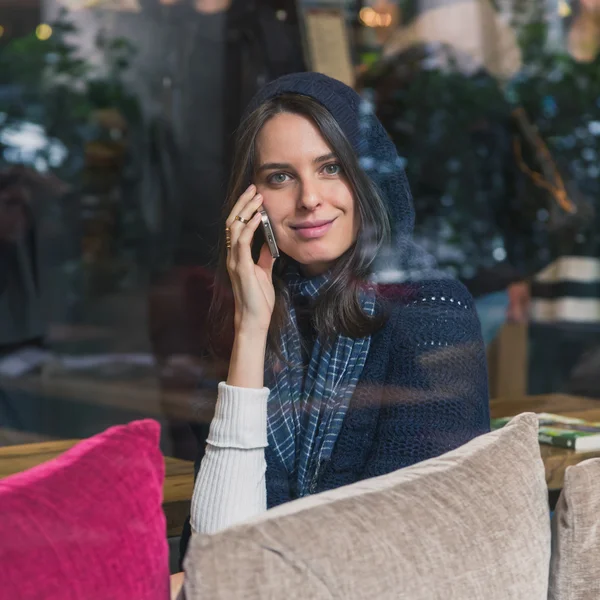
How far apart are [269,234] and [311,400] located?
252 millimetres

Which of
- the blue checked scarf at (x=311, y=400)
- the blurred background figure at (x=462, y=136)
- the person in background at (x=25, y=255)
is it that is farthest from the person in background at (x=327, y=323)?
Result: the blurred background figure at (x=462, y=136)

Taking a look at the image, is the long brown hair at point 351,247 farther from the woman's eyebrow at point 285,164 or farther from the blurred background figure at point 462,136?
the blurred background figure at point 462,136

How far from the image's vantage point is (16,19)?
2980mm

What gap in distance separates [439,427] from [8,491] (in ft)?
2.27

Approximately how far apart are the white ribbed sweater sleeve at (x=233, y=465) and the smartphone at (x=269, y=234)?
0.25 meters

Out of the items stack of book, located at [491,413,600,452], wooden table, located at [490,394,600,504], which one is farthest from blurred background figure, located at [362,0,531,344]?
stack of book, located at [491,413,600,452]

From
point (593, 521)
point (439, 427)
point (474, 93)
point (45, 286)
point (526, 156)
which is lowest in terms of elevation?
point (593, 521)

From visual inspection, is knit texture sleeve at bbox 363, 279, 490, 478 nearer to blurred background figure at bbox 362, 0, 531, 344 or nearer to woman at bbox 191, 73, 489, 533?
woman at bbox 191, 73, 489, 533

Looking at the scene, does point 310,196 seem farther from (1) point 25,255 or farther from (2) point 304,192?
(1) point 25,255

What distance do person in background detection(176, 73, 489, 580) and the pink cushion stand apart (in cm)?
45

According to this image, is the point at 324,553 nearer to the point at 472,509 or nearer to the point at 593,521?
the point at 472,509

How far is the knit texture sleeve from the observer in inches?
56.2

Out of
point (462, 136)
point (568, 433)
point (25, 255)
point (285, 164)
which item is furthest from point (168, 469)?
point (462, 136)

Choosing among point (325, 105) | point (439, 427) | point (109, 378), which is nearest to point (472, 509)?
point (439, 427)
